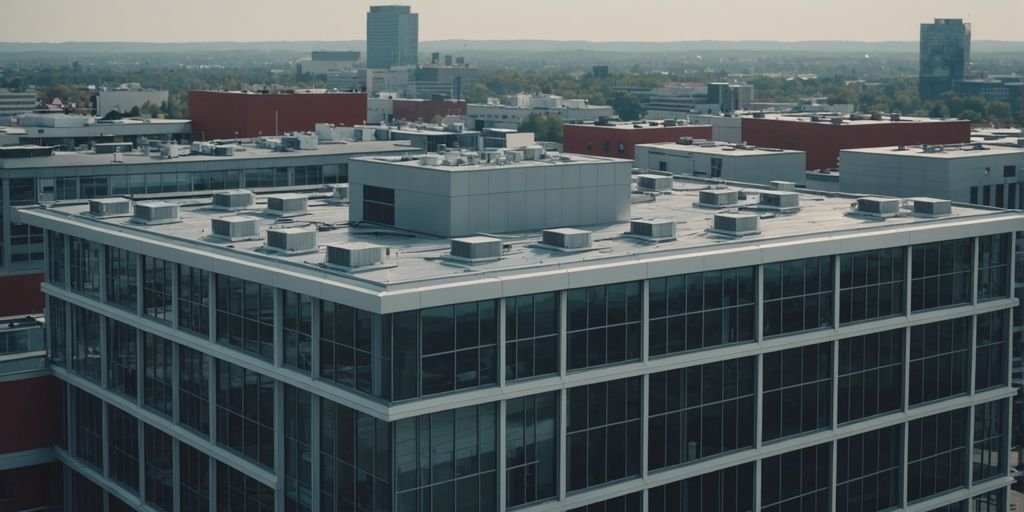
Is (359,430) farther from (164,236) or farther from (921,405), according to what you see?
(921,405)

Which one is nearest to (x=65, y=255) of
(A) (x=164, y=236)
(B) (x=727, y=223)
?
(A) (x=164, y=236)

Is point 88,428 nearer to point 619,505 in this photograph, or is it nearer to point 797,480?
point 619,505

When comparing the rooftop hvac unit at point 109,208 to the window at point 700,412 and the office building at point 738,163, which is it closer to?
the window at point 700,412

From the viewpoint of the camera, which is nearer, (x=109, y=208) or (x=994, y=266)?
(x=994, y=266)

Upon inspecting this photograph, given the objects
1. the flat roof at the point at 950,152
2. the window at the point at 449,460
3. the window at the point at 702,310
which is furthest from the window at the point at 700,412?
the flat roof at the point at 950,152

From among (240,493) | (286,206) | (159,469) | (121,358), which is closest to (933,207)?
(286,206)

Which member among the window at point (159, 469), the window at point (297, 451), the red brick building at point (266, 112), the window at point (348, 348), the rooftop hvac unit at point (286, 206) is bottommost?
the window at point (159, 469)
